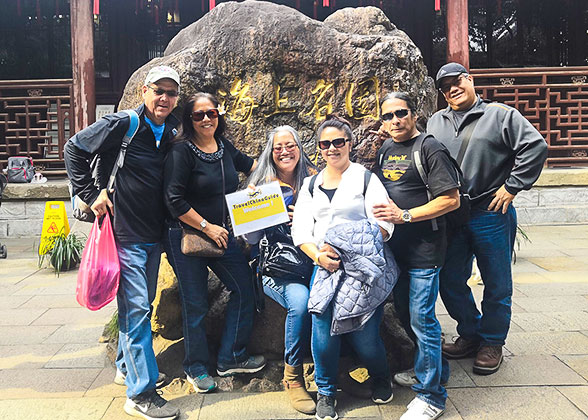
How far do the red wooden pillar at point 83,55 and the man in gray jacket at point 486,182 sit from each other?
6.29 m

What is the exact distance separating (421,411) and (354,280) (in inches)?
29.0

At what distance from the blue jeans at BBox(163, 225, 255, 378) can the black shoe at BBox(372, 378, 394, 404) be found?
765mm

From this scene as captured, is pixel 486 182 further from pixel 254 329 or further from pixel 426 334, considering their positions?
pixel 254 329

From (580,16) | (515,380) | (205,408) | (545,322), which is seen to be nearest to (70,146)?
(205,408)

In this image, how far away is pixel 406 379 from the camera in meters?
3.03

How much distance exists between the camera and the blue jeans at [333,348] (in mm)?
2621

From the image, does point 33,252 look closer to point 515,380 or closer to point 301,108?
point 301,108

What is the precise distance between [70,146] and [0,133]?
8421 millimetres

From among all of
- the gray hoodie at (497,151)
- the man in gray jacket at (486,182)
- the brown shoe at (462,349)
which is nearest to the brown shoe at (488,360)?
the man in gray jacket at (486,182)

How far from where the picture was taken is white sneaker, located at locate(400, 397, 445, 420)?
104 inches

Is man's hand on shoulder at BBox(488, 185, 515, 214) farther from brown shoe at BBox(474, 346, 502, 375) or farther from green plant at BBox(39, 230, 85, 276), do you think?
green plant at BBox(39, 230, 85, 276)

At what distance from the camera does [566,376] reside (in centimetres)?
316

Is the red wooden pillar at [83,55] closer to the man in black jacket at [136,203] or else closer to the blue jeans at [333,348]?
the man in black jacket at [136,203]

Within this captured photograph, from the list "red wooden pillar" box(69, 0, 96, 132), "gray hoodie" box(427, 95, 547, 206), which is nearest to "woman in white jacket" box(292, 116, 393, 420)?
"gray hoodie" box(427, 95, 547, 206)
